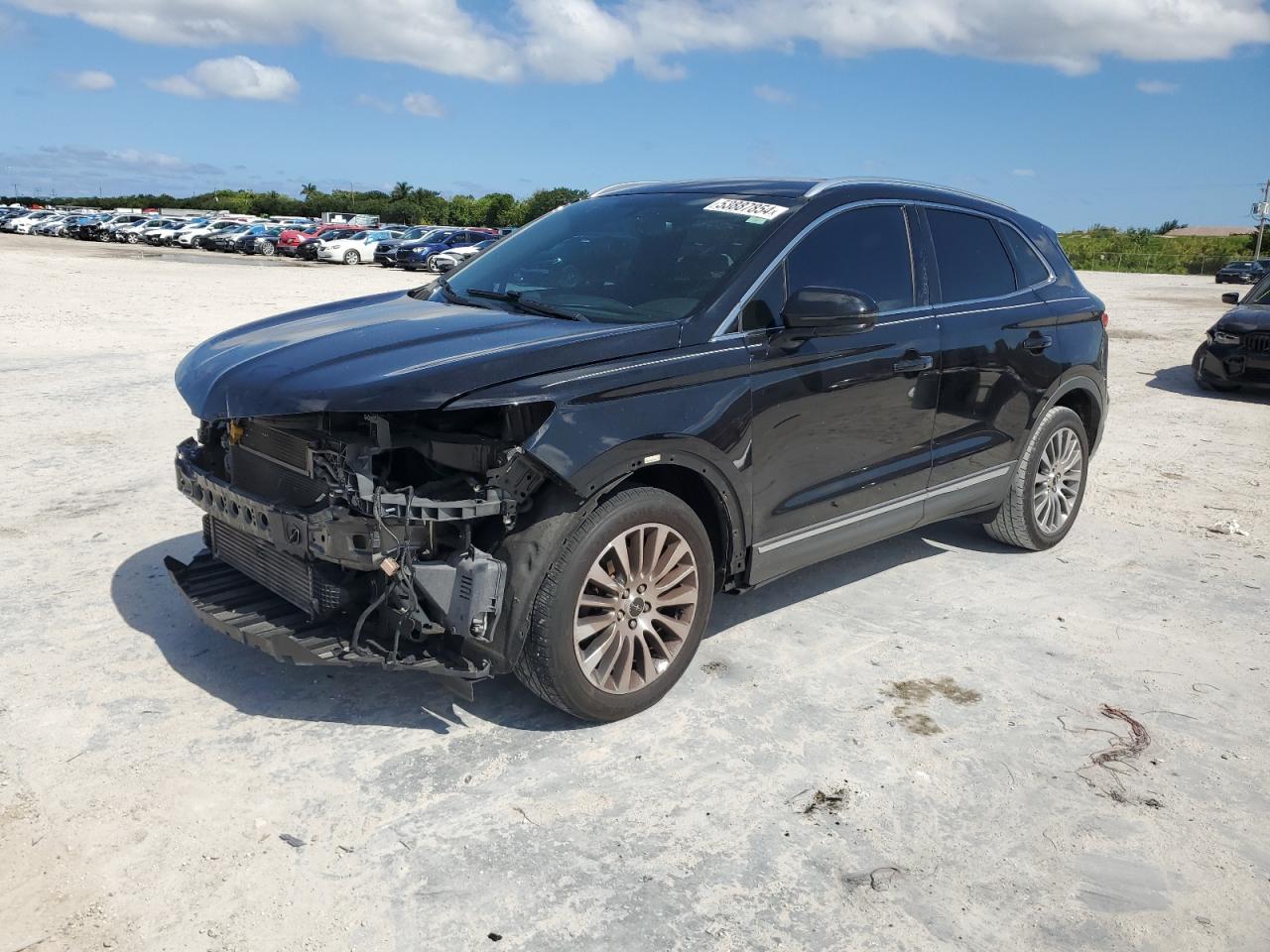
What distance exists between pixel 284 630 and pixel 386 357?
3.36 ft

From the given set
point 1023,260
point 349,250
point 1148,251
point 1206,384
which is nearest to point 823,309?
point 1023,260

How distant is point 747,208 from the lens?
4.58 meters

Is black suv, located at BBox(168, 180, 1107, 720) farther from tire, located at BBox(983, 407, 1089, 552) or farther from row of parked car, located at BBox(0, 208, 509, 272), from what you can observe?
row of parked car, located at BBox(0, 208, 509, 272)

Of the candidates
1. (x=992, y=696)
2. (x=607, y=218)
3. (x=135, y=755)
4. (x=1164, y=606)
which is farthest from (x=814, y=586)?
(x=135, y=755)

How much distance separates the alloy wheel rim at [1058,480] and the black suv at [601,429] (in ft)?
2.34

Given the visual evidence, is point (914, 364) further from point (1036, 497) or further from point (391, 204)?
point (391, 204)

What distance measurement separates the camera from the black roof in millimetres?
4703

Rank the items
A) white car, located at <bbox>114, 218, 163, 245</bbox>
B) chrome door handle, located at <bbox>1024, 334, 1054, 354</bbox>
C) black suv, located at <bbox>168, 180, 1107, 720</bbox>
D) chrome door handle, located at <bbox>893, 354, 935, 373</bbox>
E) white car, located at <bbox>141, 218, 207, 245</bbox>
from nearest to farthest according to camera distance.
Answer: black suv, located at <bbox>168, 180, 1107, 720</bbox>, chrome door handle, located at <bbox>893, 354, 935, 373</bbox>, chrome door handle, located at <bbox>1024, 334, 1054, 354</bbox>, white car, located at <bbox>141, 218, 207, 245</bbox>, white car, located at <bbox>114, 218, 163, 245</bbox>

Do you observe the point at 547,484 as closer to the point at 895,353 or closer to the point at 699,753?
the point at 699,753

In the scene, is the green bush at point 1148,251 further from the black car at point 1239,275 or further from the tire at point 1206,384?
the tire at point 1206,384

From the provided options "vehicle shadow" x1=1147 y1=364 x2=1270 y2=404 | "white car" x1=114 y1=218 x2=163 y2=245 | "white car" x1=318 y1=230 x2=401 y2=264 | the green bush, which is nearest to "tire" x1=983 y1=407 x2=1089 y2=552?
"vehicle shadow" x1=1147 y1=364 x2=1270 y2=404

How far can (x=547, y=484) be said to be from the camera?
11.8 feet

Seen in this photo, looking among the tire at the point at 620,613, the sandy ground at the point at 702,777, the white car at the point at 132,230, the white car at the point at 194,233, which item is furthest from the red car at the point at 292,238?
the tire at the point at 620,613

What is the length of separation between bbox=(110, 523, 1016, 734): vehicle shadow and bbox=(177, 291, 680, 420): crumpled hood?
A: 3.65ft
